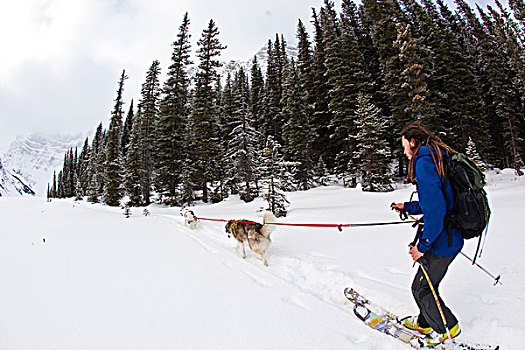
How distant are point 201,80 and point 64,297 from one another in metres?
22.4

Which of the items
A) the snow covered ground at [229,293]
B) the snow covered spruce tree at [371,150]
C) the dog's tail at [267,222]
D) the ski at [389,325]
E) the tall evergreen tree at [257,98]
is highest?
the tall evergreen tree at [257,98]

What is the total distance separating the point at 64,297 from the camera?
324 centimetres

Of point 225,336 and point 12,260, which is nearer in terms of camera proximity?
point 225,336

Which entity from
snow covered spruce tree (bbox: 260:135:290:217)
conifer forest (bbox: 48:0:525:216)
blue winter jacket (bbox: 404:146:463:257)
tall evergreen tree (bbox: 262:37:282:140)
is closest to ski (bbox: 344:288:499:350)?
blue winter jacket (bbox: 404:146:463:257)

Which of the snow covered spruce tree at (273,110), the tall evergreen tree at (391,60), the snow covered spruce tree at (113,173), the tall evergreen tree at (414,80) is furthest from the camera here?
the snow covered spruce tree at (273,110)

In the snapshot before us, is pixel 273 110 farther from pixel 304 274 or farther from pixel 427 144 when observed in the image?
pixel 427 144

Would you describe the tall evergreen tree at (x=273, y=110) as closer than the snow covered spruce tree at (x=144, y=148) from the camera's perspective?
No

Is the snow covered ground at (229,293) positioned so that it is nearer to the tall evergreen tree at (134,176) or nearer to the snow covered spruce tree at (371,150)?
the snow covered spruce tree at (371,150)

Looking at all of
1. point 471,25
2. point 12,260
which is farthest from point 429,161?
point 471,25

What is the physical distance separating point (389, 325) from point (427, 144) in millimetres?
2111

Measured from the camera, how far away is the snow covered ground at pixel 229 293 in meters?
2.52

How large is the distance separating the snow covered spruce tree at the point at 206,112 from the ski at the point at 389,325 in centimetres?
1946

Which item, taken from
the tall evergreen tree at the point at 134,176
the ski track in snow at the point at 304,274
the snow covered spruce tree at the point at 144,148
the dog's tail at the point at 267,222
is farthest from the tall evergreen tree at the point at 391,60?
the tall evergreen tree at the point at 134,176

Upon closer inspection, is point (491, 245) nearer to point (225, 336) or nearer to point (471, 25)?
point (225, 336)
